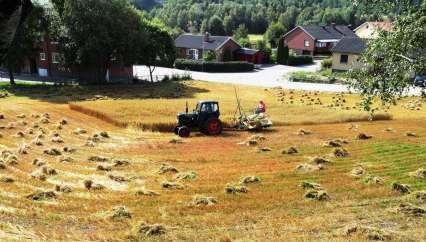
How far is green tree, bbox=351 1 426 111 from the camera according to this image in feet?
52.5

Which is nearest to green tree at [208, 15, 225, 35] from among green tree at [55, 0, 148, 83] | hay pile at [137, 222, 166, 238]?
green tree at [55, 0, 148, 83]

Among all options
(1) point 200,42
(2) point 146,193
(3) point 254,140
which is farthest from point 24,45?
(1) point 200,42

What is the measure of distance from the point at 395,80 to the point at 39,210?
40.4 ft

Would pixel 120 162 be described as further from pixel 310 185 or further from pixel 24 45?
pixel 24 45

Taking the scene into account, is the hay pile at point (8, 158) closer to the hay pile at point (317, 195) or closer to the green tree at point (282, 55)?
the hay pile at point (317, 195)

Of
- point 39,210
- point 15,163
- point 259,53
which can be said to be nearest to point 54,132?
point 15,163

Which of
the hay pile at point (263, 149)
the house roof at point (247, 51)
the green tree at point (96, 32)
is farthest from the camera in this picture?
the house roof at point (247, 51)

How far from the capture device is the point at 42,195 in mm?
17281

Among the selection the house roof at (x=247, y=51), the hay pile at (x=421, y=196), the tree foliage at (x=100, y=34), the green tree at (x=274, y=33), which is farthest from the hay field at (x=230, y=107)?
the green tree at (x=274, y=33)

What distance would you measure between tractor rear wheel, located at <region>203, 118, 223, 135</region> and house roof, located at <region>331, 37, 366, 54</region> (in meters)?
Answer: 50.7

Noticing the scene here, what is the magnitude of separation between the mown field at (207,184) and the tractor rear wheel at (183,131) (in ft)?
3.36

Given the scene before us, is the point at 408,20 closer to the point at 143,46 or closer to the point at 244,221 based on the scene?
the point at 244,221

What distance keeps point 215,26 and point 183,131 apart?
121197 millimetres

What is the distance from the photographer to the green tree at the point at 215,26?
147663 mm
